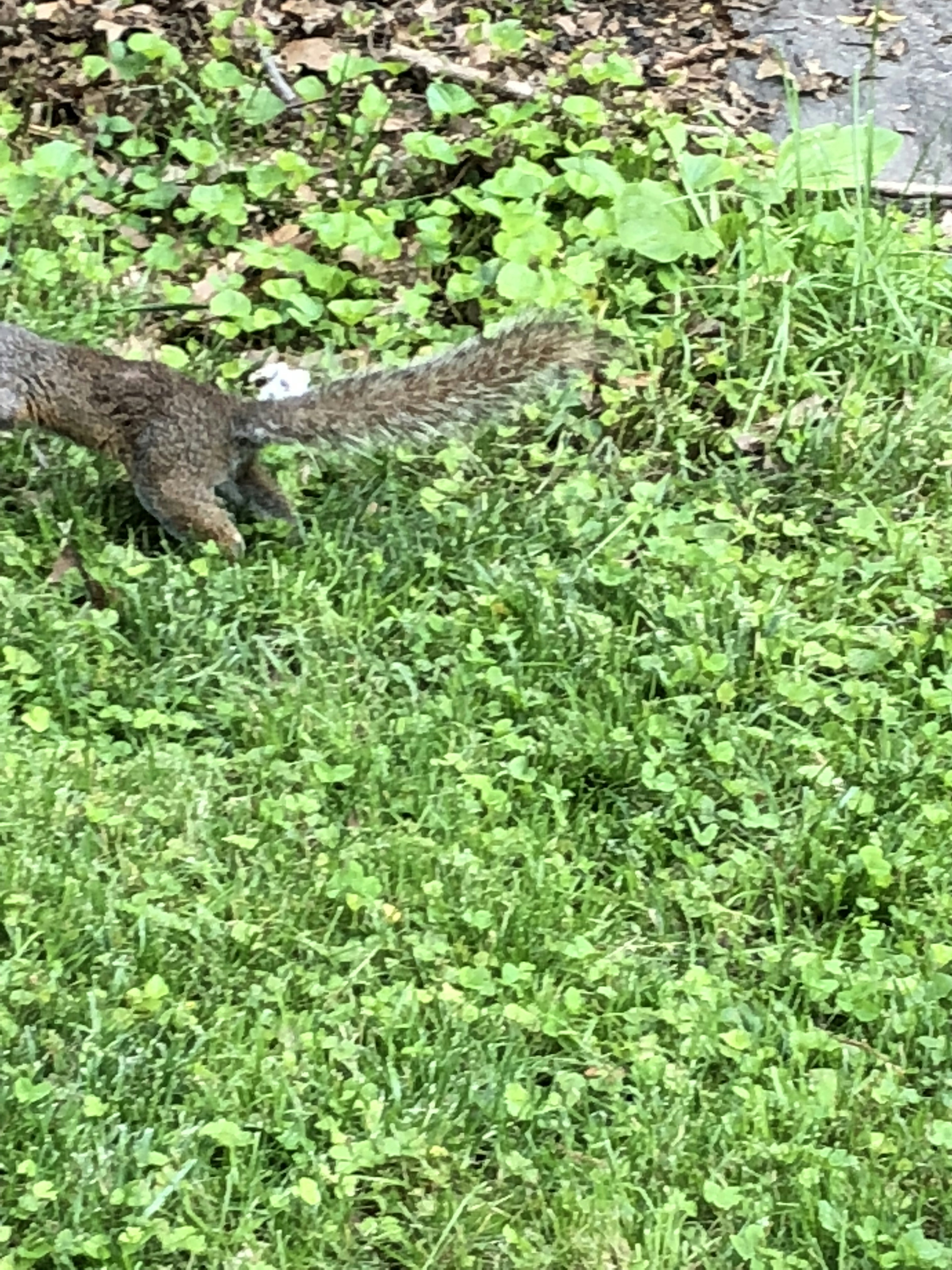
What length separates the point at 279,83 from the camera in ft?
16.7

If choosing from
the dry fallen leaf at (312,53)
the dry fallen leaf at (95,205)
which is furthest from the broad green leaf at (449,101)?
the dry fallen leaf at (95,205)

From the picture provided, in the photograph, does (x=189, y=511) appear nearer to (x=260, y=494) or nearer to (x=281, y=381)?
(x=260, y=494)

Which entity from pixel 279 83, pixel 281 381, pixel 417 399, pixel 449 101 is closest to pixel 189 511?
pixel 417 399

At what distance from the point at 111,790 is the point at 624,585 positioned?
131 cm

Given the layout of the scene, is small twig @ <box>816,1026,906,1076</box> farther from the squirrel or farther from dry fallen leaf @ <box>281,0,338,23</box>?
dry fallen leaf @ <box>281,0,338,23</box>

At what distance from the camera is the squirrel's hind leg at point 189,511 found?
11.8 ft

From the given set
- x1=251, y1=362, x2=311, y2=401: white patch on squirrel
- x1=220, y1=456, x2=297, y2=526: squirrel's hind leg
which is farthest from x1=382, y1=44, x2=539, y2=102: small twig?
x1=220, y1=456, x2=297, y2=526: squirrel's hind leg

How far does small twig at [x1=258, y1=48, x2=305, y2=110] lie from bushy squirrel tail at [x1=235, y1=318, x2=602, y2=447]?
1.79 meters

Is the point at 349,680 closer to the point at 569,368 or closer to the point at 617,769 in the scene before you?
the point at 617,769

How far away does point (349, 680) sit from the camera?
346cm

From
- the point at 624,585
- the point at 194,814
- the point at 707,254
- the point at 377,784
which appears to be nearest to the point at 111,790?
the point at 194,814

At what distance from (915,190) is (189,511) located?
2680 millimetres

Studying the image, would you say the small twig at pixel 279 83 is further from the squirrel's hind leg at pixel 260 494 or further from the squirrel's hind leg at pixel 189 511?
the squirrel's hind leg at pixel 189 511

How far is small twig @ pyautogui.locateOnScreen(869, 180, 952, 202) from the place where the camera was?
4.81 metres
